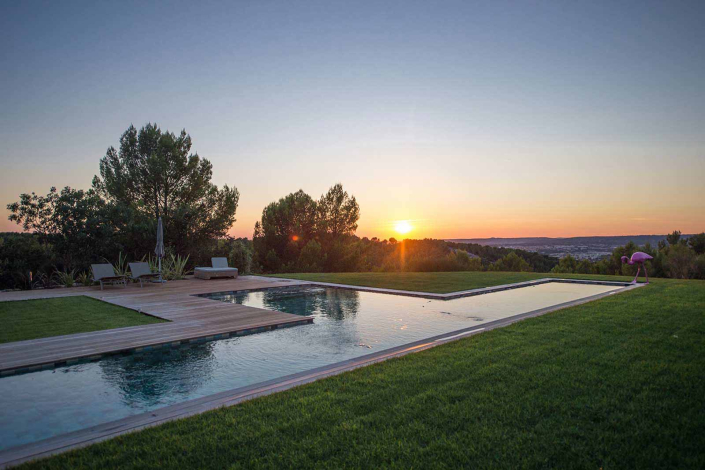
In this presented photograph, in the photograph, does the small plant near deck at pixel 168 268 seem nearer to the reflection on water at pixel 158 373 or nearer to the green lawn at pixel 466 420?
the reflection on water at pixel 158 373

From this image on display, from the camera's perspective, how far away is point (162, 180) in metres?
16.6

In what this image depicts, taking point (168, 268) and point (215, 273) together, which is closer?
point (215, 273)

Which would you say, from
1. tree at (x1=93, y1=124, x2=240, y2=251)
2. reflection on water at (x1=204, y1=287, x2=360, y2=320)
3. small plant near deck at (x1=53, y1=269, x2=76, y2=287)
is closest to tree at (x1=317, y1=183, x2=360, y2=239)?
tree at (x1=93, y1=124, x2=240, y2=251)

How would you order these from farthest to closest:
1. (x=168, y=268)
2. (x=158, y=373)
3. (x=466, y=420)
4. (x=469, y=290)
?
(x=168, y=268) < (x=469, y=290) < (x=158, y=373) < (x=466, y=420)

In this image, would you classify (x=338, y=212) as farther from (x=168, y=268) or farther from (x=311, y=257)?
(x=168, y=268)

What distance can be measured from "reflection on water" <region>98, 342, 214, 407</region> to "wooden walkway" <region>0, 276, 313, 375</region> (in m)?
0.26

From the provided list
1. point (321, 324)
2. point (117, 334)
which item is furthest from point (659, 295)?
point (117, 334)

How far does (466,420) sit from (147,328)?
14.8 ft

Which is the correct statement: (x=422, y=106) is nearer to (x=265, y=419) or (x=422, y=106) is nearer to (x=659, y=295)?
(x=659, y=295)

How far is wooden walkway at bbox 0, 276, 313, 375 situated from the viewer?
3986mm

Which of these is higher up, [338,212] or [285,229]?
[338,212]

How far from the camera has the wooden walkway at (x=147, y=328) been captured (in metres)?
3.99

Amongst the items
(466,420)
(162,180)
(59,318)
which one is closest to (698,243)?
(466,420)

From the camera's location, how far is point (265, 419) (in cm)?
246
